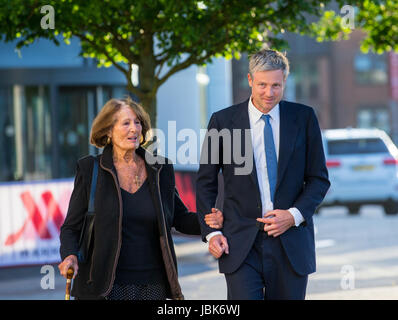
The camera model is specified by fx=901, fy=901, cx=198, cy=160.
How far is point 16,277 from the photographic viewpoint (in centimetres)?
1181

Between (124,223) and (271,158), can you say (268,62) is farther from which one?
(124,223)

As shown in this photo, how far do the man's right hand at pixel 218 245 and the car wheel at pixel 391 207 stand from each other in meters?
16.3

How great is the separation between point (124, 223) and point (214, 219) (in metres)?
0.48

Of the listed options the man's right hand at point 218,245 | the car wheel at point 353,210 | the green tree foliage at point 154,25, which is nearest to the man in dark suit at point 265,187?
the man's right hand at point 218,245

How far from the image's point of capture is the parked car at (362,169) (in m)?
19.7

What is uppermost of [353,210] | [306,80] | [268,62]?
→ [306,80]

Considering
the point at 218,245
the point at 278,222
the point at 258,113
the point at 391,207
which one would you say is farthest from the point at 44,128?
the point at 278,222

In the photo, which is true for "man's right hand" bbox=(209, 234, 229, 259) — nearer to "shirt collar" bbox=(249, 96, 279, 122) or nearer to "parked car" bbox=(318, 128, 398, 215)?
"shirt collar" bbox=(249, 96, 279, 122)

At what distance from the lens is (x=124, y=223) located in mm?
4711

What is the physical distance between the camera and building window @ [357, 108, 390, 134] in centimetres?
6150

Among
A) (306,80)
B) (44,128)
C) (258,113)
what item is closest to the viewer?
(258,113)

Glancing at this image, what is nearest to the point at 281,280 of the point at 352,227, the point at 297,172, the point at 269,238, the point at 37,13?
the point at 269,238

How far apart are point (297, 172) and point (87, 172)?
3.69 ft

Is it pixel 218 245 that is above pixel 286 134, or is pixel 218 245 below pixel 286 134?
below
